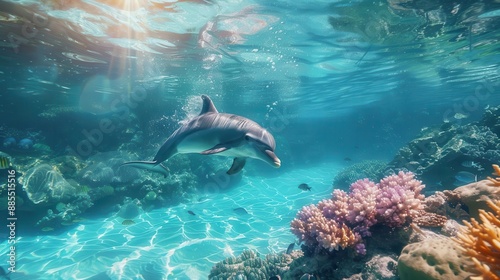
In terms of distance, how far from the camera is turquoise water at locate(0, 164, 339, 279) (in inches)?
334

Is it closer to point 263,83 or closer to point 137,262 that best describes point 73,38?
point 137,262

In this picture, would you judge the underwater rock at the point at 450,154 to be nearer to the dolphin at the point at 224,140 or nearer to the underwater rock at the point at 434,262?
the underwater rock at the point at 434,262

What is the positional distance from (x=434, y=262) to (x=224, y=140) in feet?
11.0

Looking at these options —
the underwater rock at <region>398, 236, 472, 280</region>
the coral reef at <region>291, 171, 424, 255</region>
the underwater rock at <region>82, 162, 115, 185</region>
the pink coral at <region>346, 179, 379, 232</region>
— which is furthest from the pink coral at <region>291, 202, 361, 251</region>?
the underwater rock at <region>82, 162, 115, 185</region>

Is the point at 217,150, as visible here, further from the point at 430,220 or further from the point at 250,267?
the point at 250,267

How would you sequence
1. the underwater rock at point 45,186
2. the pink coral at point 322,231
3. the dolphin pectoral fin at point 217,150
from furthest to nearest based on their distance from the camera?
the underwater rock at point 45,186 → the pink coral at point 322,231 → the dolphin pectoral fin at point 217,150

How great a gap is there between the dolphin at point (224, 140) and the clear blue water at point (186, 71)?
5.08 metres

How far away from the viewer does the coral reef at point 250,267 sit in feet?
20.6

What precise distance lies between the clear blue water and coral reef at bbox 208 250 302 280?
5.29 ft

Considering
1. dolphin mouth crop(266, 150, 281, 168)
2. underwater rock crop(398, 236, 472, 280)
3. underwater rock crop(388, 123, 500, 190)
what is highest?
dolphin mouth crop(266, 150, 281, 168)

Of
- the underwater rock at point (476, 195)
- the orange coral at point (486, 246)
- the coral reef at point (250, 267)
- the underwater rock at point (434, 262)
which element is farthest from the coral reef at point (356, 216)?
the coral reef at point (250, 267)

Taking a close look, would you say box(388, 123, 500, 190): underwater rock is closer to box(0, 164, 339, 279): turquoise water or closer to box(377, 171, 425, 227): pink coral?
box(0, 164, 339, 279): turquoise water

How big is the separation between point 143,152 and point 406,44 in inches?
781

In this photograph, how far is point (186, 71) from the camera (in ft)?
66.1
